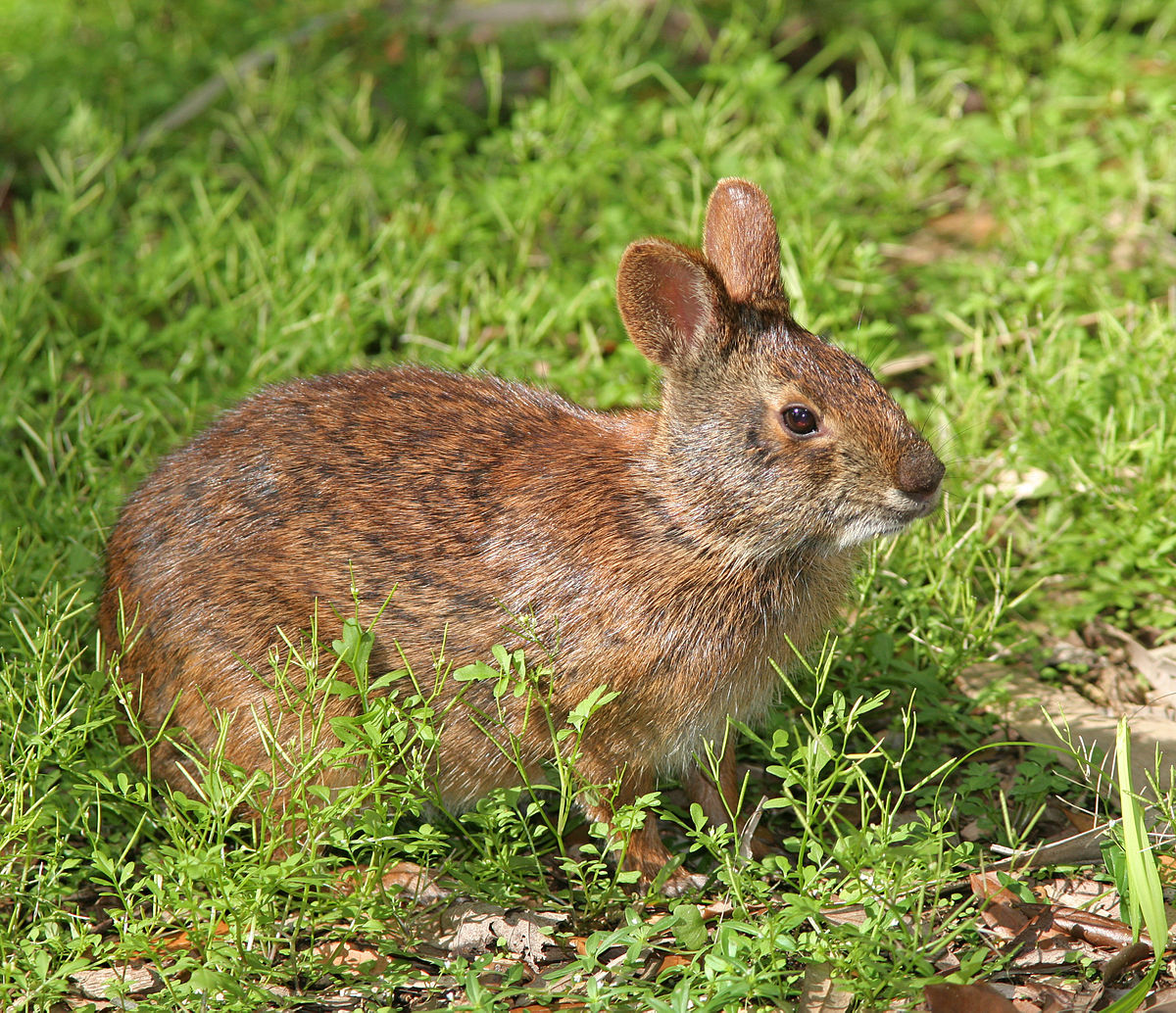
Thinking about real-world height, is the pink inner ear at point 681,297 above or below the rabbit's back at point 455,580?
above

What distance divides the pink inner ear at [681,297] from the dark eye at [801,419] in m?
0.40

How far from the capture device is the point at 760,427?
12.6ft

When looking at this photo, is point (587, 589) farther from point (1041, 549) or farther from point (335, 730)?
point (1041, 549)

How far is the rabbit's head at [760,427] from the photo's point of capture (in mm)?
3783

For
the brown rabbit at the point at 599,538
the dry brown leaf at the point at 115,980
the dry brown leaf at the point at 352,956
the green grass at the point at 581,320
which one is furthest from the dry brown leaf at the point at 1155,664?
the dry brown leaf at the point at 115,980

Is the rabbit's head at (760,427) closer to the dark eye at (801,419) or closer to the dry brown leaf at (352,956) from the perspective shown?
the dark eye at (801,419)

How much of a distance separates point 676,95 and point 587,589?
419cm

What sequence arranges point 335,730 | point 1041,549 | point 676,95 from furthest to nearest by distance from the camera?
point 676,95
point 1041,549
point 335,730

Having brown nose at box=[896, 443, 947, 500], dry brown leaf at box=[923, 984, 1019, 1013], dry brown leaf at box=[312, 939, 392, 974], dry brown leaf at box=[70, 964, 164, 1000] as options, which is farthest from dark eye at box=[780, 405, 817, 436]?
dry brown leaf at box=[70, 964, 164, 1000]

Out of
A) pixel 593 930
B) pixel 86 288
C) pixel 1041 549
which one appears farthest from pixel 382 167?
pixel 593 930

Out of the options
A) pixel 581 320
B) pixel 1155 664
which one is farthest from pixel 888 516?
pixel 581 320

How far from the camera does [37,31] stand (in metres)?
8.35

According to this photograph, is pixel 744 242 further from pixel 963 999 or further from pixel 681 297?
pixel 963 999

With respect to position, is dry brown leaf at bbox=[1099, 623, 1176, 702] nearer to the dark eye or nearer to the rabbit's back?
the rabbit's back
